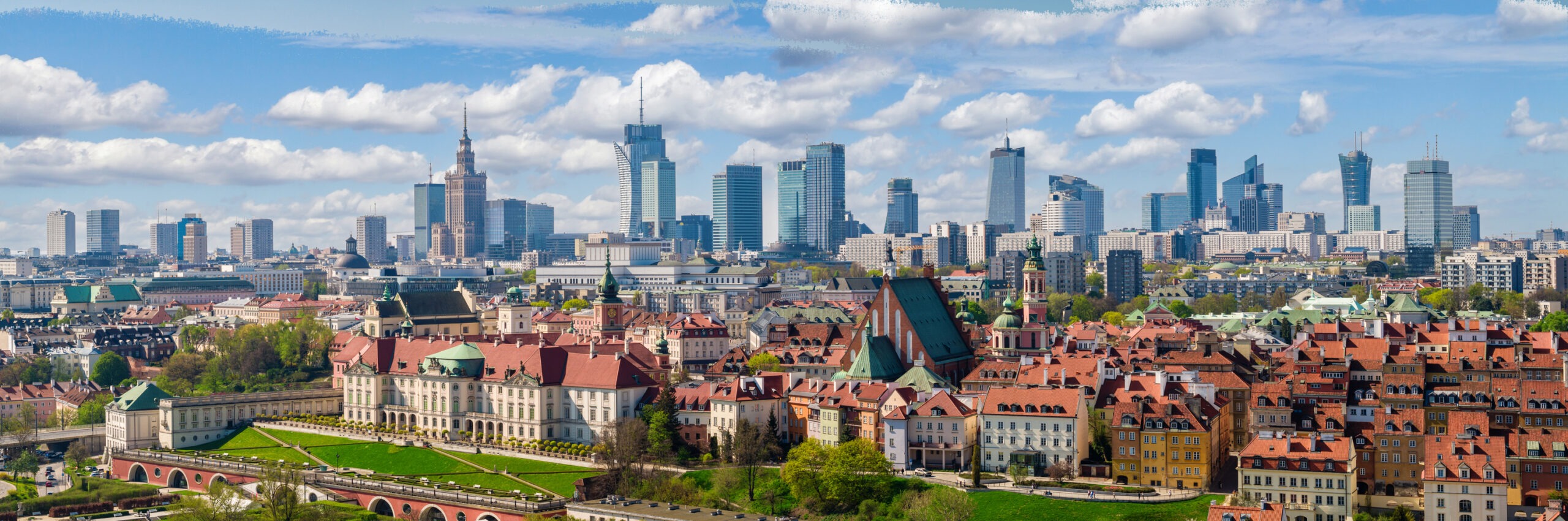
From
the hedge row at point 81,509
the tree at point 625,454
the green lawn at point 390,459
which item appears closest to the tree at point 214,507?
the hedge row at point 81,509

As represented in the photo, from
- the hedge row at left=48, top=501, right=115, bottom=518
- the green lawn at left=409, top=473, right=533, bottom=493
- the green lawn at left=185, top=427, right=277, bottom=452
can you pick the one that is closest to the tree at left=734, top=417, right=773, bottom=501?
the green lawn at left=409, top=473, right=533, bottom=493

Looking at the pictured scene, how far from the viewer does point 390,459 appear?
123625 millimetres

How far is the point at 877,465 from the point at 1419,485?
1135 inches

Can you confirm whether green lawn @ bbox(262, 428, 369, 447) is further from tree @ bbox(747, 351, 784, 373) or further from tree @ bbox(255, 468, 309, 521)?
tree @ bbox(747, 351, 784, 373)

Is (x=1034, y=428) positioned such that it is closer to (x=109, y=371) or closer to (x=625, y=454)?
(x=625, y=454)

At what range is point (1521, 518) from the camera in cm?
8938

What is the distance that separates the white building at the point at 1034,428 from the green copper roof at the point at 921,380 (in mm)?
9390

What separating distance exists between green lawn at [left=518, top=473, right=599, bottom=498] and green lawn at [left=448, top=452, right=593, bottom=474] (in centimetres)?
79

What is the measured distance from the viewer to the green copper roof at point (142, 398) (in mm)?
138875

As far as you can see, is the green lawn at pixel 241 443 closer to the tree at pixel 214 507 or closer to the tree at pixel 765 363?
the tree at pixel 214 507

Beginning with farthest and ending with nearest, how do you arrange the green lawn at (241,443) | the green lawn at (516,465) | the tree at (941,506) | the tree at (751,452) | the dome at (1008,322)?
the dome at (1008,322), the green lawn at (241,443), the green lawn at (516,465), the tree at (751,452), the tree at (941,506)

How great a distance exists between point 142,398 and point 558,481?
44899 millimetres

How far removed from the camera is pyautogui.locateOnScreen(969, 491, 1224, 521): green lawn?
303 ft

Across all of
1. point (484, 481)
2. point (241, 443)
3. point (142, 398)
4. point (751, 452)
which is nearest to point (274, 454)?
point (241, 443)
